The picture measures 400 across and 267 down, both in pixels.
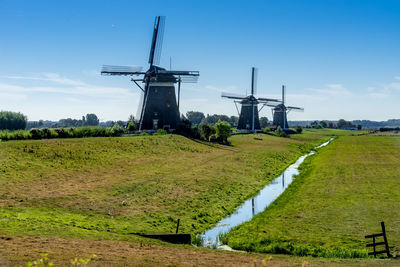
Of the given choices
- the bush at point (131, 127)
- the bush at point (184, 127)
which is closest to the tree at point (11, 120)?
the bush at point (131, 127)

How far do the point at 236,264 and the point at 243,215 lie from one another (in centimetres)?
946

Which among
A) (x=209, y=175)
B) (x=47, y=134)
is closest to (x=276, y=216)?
(x=209, y=175)

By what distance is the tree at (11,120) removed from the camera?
57.7 metres

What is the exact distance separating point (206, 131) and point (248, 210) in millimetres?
38872

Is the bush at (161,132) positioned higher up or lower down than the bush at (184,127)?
lower down

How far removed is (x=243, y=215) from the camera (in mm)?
20141

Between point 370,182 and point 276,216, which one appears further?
point 370,182

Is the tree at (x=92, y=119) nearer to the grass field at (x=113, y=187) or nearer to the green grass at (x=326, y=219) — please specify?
the grass field at (x=113, y=187)

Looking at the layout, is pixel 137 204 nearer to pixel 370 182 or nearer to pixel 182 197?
pixel 182 197

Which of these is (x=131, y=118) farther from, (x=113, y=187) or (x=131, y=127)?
(x=113, y=187)

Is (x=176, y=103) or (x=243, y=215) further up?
(x=176, y=103)

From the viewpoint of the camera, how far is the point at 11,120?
58750mm

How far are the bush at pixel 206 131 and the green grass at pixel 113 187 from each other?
18922mm

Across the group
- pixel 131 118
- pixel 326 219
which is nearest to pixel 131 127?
pixel 131 118
